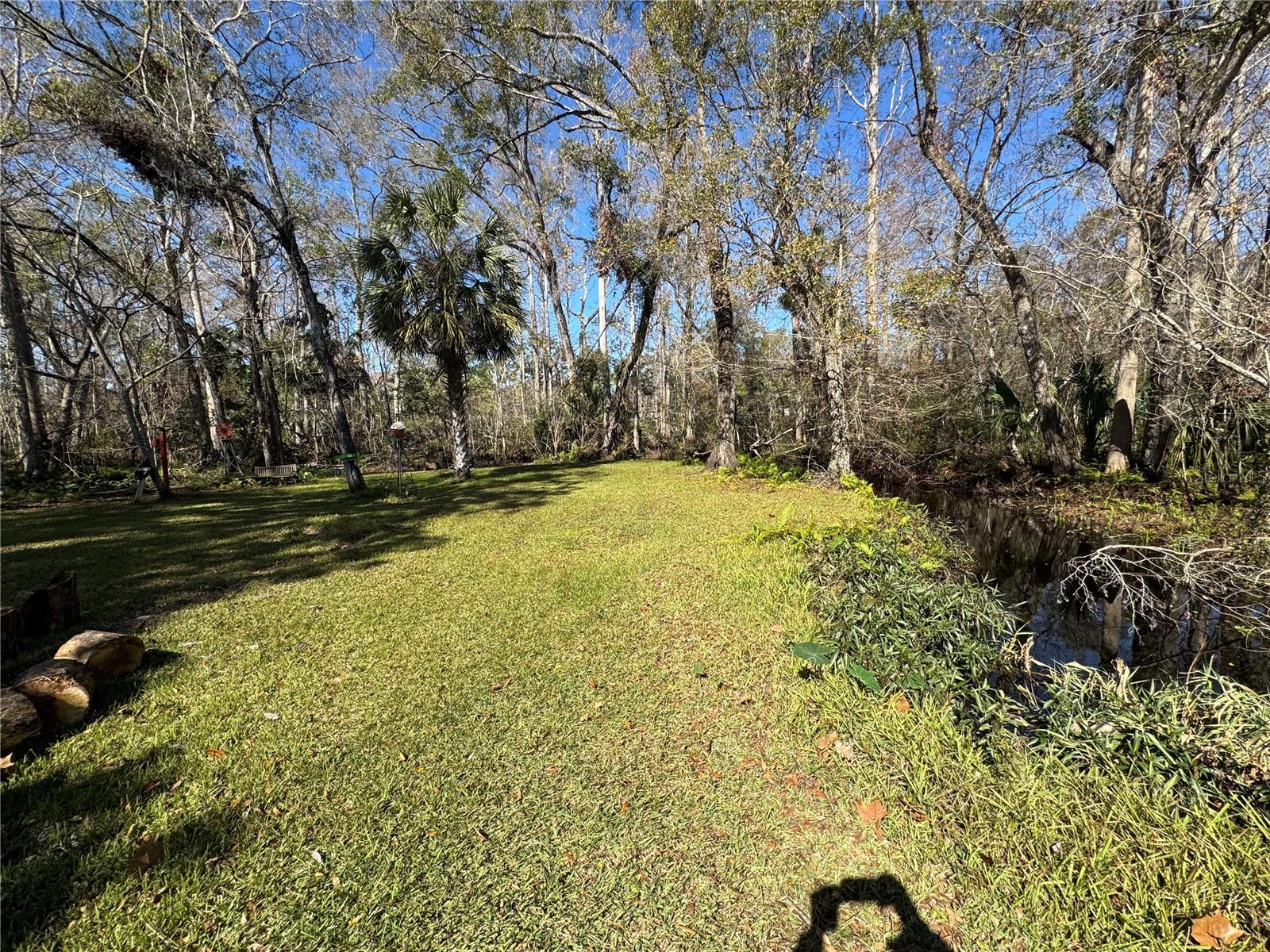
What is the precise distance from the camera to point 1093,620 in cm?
427

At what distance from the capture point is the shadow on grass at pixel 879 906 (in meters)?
1.47

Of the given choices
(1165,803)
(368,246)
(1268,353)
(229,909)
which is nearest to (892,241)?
(1268,353)

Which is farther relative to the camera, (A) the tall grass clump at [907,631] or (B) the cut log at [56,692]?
(A) the tall grass clump at [907,631]

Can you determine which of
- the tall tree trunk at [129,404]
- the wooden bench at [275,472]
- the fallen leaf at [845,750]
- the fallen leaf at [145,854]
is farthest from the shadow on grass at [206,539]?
the fallen leaf at [845,750]

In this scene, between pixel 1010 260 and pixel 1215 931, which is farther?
pixel 1010 260

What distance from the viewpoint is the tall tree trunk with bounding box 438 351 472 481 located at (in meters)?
10.1

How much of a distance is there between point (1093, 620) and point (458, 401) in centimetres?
1062

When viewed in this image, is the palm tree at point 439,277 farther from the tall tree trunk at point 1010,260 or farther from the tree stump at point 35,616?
the tall tree trunk at point 1010,260

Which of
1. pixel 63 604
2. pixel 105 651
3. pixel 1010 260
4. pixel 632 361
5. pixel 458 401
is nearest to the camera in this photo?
pixel 105 651

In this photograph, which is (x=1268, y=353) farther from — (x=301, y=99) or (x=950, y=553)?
(x=301, y=99)

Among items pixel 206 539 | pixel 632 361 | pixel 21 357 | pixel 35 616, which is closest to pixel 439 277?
pixel 206 539

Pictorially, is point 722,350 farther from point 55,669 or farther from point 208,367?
point 208,367

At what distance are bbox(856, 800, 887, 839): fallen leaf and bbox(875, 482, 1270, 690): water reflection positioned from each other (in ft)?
4.53

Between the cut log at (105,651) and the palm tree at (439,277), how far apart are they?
777cm
